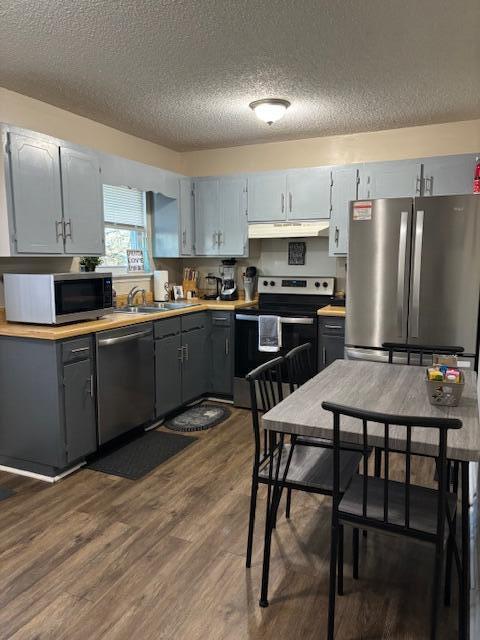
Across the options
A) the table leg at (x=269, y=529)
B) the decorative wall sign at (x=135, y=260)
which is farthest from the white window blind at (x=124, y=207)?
the table leg at (x=269, y=529)

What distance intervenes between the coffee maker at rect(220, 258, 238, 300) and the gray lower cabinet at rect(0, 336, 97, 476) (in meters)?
1.94

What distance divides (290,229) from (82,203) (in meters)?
1.89

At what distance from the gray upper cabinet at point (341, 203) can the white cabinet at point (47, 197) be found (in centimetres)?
202

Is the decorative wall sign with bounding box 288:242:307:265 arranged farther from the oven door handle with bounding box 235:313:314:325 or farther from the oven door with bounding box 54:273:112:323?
the oven door with bounding box 54:273:112:323

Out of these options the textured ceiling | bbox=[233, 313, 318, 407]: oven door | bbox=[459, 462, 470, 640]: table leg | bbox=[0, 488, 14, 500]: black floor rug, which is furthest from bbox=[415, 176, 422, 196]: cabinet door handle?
bbox=[0, 488, 14, 500]: black floor rug

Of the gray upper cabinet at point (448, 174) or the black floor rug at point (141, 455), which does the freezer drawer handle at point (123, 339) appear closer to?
the black floor rug at point (141, 455)

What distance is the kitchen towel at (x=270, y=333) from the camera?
4.13 m

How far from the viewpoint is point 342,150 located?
14.5 ft

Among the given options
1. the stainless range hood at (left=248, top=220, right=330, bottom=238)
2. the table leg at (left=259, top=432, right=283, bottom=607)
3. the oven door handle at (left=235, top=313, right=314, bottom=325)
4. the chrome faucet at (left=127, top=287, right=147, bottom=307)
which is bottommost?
the table leg at (left=259, top=432, right=283, bottom=607)

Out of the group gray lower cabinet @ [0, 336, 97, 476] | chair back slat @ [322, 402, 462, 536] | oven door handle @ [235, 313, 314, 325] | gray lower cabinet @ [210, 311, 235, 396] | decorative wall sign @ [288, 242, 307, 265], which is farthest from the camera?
decorative wall sign @ [288, 242, 307, 265]

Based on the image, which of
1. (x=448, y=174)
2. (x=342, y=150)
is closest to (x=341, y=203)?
(x=342, y=150)

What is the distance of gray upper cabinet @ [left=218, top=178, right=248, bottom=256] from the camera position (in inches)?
181

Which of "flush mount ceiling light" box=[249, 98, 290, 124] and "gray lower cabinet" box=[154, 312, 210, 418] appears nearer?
"flush mount ceiling light" box=[249, 98, 290, 124]

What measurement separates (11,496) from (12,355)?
32.9 inches
